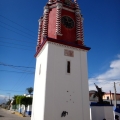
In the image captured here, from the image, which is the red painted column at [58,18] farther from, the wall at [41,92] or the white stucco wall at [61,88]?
the wall at [41,92]

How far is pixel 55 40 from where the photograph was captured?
1281 cm

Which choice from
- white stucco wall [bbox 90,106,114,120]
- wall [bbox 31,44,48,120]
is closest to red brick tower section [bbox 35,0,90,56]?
wall [bbox 31,44,48,120]

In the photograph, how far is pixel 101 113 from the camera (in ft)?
47.4

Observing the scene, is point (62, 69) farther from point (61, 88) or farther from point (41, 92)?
point (41, 92)

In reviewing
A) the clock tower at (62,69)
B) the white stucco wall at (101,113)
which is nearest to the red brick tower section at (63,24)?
the clock tower at (62,69)

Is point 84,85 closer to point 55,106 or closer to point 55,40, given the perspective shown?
point 55,106

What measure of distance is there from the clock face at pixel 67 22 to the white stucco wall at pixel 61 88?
2.75 meters

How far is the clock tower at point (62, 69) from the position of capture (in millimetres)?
11352

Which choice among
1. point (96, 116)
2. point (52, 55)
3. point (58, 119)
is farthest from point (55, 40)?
point (96, 116)

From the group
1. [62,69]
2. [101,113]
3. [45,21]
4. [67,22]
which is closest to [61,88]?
[62,69]

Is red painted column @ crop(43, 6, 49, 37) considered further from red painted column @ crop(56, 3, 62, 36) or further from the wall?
the wall

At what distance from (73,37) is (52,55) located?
11.2ft

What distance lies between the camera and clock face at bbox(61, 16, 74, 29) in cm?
1459

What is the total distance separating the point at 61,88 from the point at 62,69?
1665 mm
